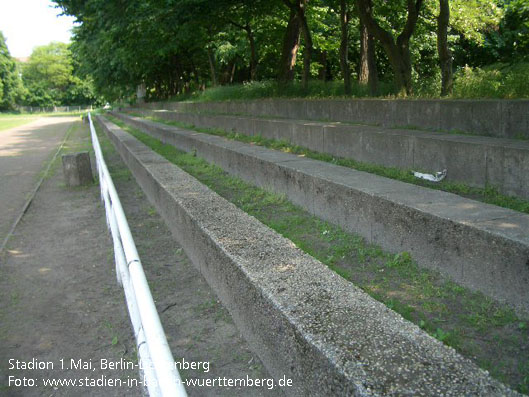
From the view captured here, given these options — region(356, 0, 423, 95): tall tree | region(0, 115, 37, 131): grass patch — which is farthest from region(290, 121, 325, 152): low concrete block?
region(0, 115, 37, 131): grass patch

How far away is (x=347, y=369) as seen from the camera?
212 centimetres

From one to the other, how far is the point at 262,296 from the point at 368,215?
91.8 inches

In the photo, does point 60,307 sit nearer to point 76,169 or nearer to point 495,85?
point 76,169

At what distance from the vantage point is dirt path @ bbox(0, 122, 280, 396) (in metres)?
3.39

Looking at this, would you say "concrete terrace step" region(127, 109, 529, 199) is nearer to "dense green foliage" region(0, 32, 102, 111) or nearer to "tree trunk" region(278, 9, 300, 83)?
"tree trunk" region(278, 9, 300, 83)

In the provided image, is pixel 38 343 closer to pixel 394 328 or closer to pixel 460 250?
pixel 394 328

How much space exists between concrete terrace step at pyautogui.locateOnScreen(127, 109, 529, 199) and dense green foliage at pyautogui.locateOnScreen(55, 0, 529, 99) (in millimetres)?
2161

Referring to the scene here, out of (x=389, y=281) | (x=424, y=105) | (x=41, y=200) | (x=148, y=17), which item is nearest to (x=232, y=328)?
(x=389, y=281)

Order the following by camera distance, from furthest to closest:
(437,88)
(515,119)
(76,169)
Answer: (437,88) < (76,169) < (515,119)

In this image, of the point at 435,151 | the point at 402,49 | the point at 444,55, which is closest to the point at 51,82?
the point at 402,49

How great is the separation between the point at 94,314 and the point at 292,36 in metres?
14.4

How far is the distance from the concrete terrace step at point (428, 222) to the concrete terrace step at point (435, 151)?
1025 millimetres

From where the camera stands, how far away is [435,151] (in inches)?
257

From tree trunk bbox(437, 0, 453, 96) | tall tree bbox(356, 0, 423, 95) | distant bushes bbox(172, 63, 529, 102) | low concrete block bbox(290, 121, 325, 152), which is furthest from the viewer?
tall tree bbox(356, 0, 423, 95)
